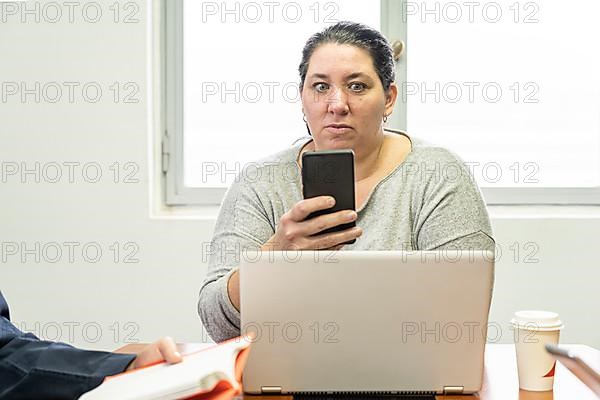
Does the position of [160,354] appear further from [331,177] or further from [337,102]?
[337,102]

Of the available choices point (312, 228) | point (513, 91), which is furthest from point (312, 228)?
point (513, 91)

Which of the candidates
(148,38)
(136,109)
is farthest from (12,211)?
(148,38)

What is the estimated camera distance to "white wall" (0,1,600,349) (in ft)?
8.68

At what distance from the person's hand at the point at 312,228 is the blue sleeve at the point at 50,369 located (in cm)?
40

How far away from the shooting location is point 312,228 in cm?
139

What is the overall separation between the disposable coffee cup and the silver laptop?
0.12 metres

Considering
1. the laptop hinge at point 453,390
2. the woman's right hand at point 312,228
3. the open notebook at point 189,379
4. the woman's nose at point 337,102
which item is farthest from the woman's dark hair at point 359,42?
the open notebook at point 189,379

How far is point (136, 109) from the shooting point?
2645mm

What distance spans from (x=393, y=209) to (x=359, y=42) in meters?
0.43

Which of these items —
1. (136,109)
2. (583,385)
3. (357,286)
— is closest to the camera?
(357,286)

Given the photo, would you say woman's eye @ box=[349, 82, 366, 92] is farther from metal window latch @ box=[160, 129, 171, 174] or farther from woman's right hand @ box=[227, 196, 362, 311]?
metal window latch @ box=[160, 129, 171, 174]

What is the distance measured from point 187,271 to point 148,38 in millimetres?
831

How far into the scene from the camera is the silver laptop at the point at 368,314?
1.10m

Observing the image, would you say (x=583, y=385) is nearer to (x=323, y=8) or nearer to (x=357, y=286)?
(x=357, y=286)
